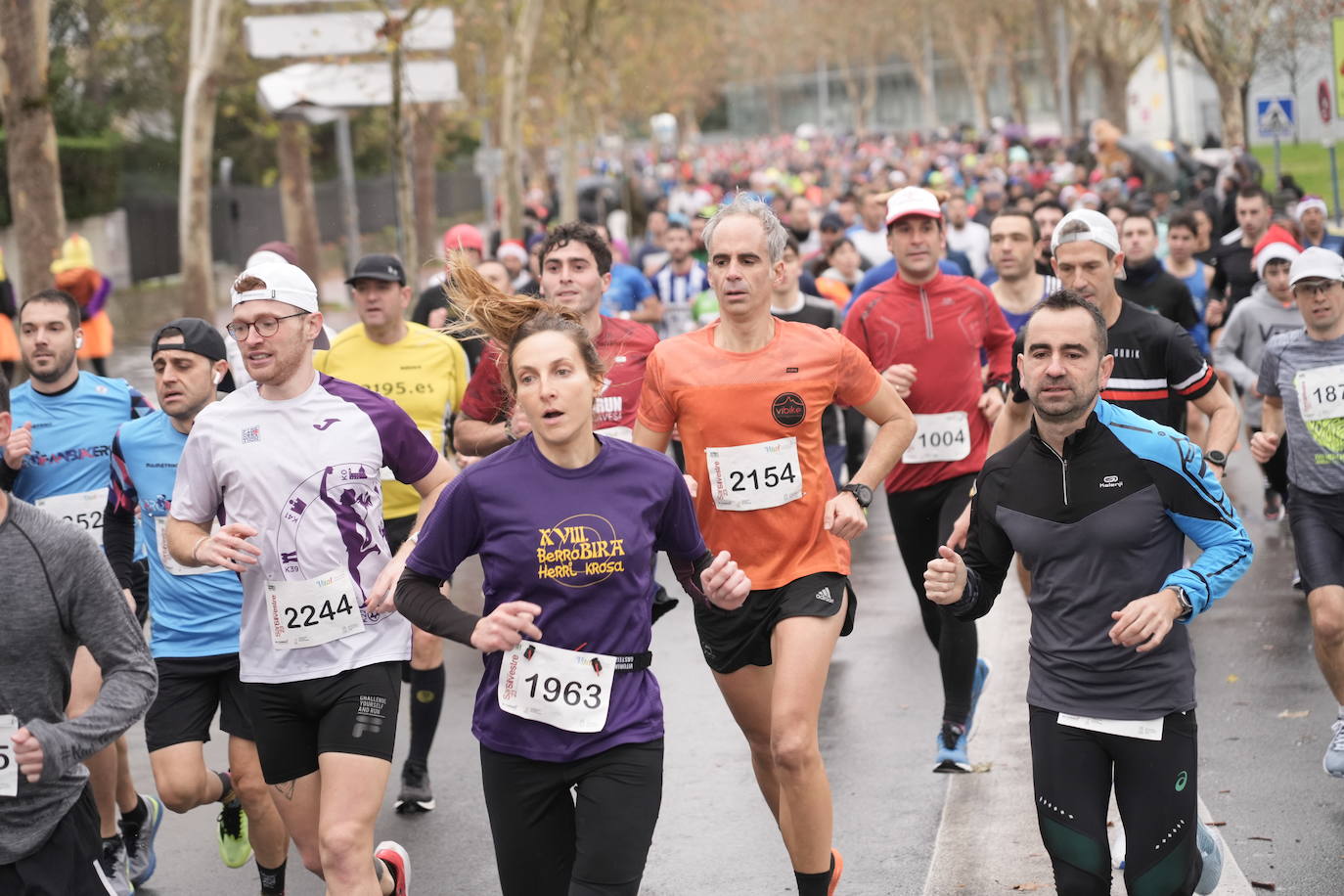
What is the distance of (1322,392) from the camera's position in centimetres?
724

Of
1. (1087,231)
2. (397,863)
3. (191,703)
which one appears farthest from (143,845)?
(1087,231)

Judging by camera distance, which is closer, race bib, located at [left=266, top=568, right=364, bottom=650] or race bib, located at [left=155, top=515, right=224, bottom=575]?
race bib, located at [left=266, top=568, right=364, bottom=650]

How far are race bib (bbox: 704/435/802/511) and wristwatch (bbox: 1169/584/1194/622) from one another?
53.4 inches

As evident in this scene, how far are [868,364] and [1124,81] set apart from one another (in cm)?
5515

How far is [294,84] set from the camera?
2292cm

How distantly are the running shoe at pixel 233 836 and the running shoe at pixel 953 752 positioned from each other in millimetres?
2657

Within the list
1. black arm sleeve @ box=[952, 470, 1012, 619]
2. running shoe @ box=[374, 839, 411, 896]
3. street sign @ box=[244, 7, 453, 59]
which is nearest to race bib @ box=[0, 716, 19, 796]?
running shoe @ box=[374, 839, 411, 896]

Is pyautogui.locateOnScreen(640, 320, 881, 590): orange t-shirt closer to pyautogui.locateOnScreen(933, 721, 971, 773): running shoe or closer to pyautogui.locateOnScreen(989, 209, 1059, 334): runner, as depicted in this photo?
pyautogui.locateOnScreen(933, 721, 971, 773): running shoe

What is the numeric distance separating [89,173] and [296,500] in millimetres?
30381

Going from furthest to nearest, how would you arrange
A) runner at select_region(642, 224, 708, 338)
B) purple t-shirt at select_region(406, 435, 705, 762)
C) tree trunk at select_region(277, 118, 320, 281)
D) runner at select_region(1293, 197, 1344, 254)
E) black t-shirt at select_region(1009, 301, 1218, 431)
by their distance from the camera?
tree trunk at select_region(277, 118, 320, 281), runner at select_region(642, 224, 708, 338), runner at select_region(1293, 197, 1344, 254), black t-shirt at select_region(1009, 301, 1218, 431), purple t-shirt at select_region(406, 435, 705, 762)

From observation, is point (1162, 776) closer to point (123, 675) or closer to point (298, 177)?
point (123, 675)

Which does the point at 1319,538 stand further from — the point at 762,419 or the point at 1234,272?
the point at 1234,272

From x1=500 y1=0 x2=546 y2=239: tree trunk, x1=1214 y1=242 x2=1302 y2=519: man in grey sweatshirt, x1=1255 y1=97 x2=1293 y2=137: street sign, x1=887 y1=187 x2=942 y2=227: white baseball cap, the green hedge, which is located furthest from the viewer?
the green hedge

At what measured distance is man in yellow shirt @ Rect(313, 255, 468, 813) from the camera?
7.43 meters
